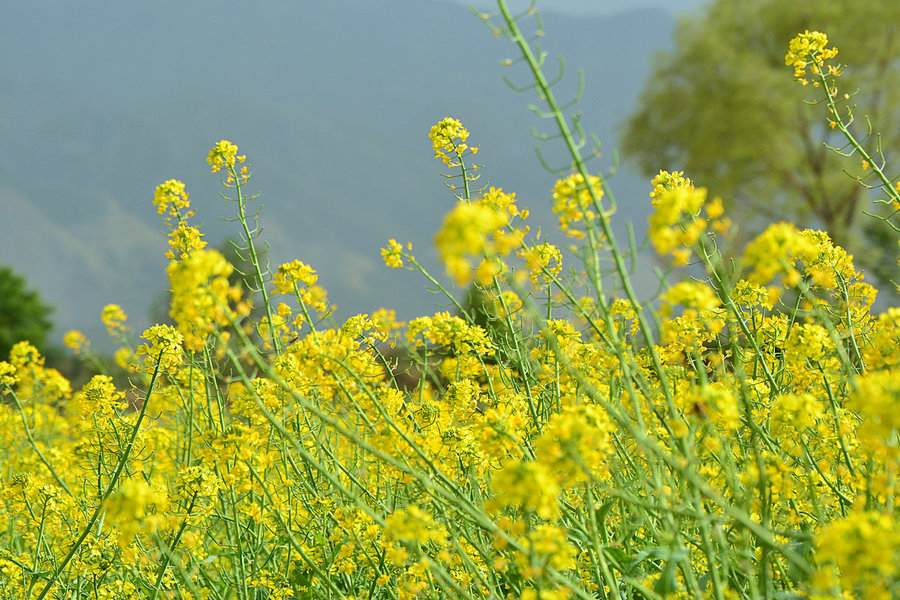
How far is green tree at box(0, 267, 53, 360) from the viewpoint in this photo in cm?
2358

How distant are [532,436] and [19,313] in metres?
25.4

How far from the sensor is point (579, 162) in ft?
5.37

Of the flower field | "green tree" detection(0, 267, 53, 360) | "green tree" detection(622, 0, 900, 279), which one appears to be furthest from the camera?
"green tree" detection(0, 267, 53, 360)

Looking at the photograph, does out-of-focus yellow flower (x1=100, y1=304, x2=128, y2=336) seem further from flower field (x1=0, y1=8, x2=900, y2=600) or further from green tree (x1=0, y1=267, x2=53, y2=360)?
green tree (x1=0, y1=267, x2=53, y2=360)

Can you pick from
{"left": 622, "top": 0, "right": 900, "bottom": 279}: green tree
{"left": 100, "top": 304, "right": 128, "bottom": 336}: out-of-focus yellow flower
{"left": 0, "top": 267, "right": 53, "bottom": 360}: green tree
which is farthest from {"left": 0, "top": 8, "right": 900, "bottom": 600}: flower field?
{"left": 0, "top": 267, "right": 53, "bottom": 360}: green tree

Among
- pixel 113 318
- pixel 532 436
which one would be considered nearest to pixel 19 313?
pixel 113 318

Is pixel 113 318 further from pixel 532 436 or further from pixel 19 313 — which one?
pixel 19 313

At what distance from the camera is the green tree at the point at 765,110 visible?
20.9m

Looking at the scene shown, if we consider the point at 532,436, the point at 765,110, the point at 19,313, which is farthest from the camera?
the point at 19,313

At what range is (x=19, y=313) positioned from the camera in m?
24.4

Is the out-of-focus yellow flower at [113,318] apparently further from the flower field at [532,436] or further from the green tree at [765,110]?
the green tree at [765,110]

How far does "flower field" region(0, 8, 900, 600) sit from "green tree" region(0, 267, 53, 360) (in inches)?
848

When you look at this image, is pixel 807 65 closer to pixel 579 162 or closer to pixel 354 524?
pixel 579 162

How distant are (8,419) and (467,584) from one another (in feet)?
14.1
